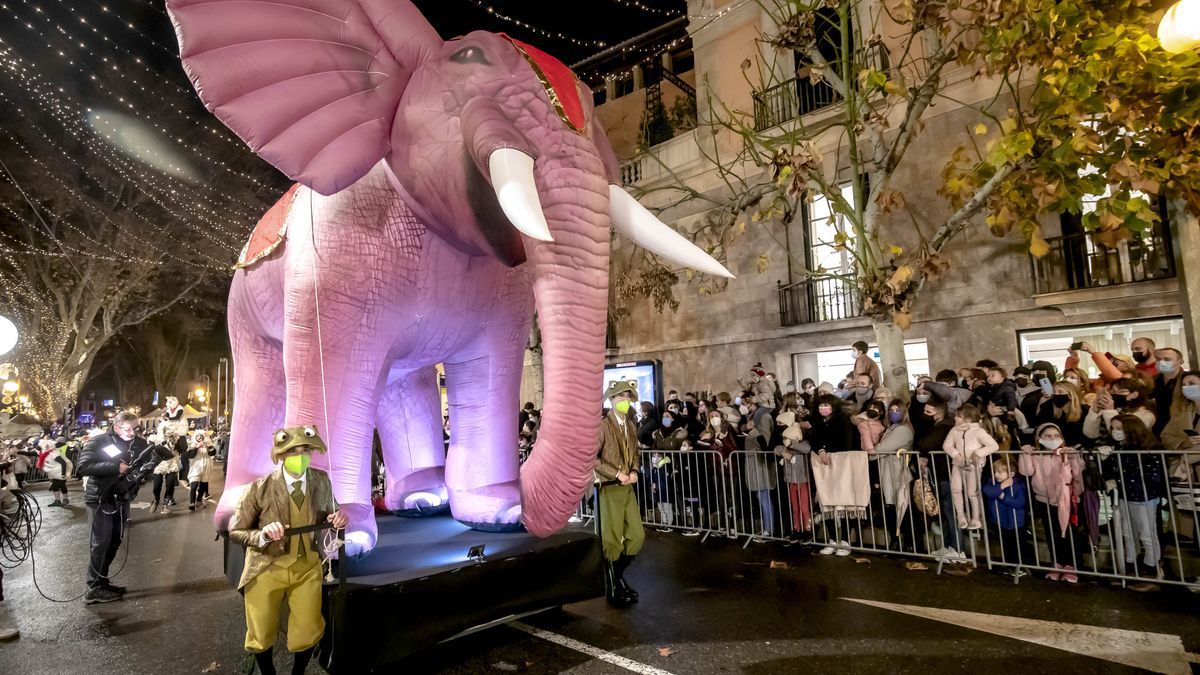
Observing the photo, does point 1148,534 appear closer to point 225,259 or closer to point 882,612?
point 882,612

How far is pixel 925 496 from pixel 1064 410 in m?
1.46

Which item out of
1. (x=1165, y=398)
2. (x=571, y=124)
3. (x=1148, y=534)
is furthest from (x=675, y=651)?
(x=1165, y=398)

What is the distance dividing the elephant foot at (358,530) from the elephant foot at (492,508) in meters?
0.62

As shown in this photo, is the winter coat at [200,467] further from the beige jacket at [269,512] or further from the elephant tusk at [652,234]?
the elephant tusk at [652,234]

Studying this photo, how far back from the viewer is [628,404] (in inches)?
181

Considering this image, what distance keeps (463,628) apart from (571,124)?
238 centimetres

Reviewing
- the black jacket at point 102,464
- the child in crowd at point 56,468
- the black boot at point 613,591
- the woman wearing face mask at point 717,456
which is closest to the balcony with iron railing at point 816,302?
the woman wearing face mask at point 717,456

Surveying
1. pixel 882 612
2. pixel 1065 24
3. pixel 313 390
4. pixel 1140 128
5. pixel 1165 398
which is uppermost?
pixel 1065 24

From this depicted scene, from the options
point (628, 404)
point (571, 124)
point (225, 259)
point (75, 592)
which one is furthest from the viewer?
point (225, 259)

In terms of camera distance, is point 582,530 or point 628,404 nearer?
point 582,530

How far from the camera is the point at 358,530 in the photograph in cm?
318

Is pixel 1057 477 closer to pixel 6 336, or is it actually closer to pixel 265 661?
pixel 265 661

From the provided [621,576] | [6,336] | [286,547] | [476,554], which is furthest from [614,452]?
[6,336]

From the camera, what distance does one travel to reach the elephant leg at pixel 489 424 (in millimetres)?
3740
